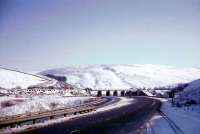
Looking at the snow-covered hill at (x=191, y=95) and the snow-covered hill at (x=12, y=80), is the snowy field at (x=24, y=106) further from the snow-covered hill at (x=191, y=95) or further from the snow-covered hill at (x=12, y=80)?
the snow-covered hill at (x=12, y=80)

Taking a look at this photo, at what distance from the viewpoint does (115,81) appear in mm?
186875

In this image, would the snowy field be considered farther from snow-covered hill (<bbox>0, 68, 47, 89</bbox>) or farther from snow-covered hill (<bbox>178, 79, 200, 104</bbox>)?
snow-covered hill (<bbox>0, 68, 47, 89</bbox>)

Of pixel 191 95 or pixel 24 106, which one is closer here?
pixel 24 106

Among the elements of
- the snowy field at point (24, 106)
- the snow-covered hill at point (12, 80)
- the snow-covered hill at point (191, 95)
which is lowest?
the snowy field at point (24, 106)

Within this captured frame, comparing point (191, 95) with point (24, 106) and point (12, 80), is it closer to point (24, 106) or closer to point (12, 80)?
point (24, 106)

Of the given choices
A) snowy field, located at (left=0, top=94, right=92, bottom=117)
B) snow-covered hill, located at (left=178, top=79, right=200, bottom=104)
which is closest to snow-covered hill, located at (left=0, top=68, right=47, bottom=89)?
snowy field, located at (left=0, top=94, right=92, bottom=117)

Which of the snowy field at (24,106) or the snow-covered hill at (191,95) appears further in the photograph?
the snow-covered hill at (191,95)

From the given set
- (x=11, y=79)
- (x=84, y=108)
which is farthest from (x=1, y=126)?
(x=11, y=79)

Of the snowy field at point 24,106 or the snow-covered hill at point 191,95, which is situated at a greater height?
the snow-covered hill at point 191,95

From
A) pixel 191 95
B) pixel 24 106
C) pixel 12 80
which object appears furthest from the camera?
pixel 12 80

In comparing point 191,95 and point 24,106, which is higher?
point 191,95

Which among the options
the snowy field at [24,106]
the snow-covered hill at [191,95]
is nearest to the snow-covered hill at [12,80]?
the snowy field at [24,106]

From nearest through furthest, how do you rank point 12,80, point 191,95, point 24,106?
1. point 24,106
2. point 191,95
3. point 12,80

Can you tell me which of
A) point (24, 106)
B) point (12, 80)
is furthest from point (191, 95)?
point (12, 80)
